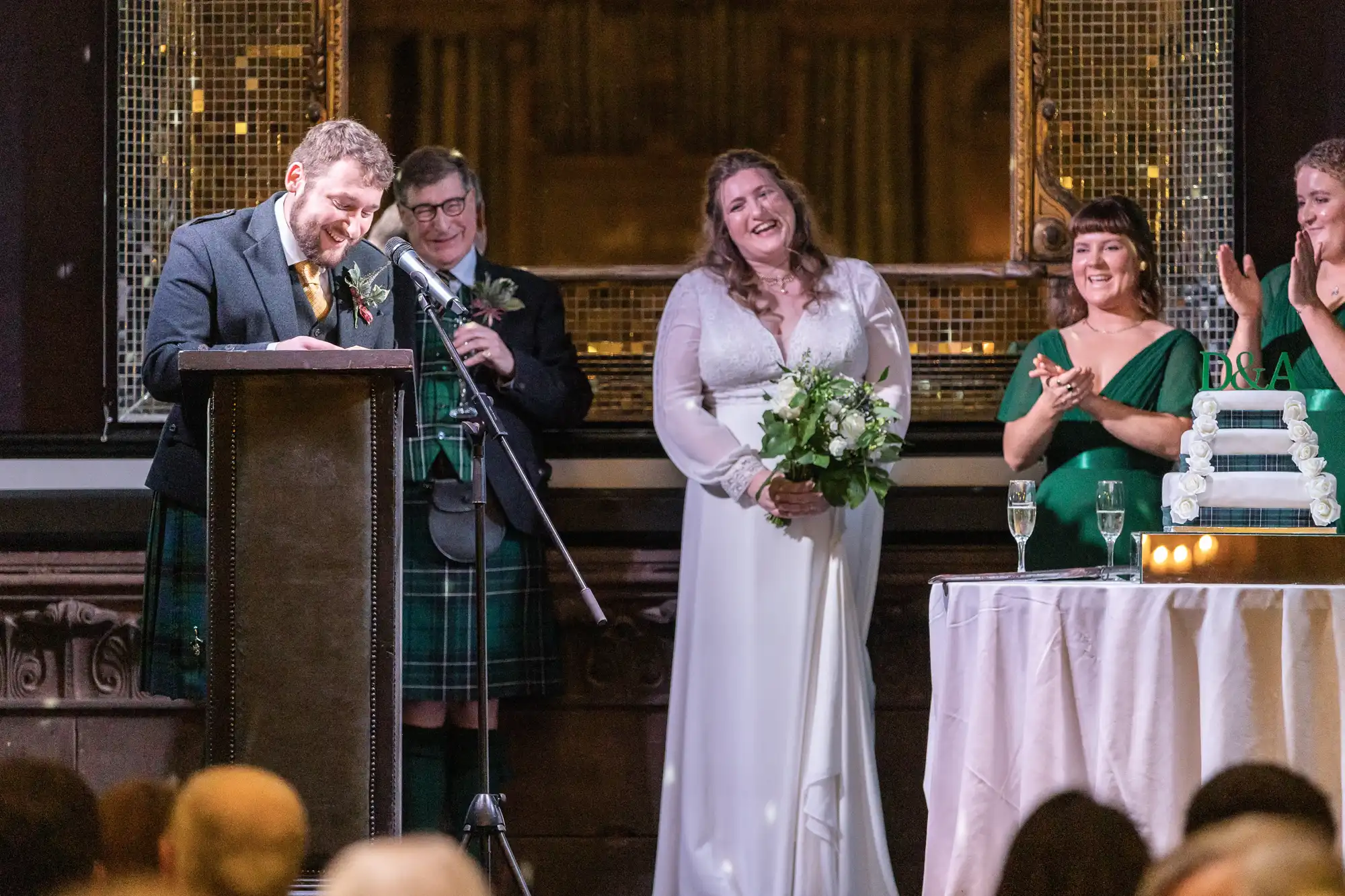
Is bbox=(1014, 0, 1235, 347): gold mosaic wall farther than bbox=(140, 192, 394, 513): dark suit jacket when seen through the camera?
Yes

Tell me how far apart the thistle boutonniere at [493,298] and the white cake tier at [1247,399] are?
1.79 m

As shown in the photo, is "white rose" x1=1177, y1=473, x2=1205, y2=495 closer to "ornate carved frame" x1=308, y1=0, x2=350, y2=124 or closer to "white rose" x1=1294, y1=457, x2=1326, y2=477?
"white rose" x1=1294, y1=457, x2=1326, y2=477

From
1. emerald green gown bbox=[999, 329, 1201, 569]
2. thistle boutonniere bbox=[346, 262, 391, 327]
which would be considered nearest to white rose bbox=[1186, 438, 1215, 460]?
emerald green gown bbox=[999, 329, 1201, 569]

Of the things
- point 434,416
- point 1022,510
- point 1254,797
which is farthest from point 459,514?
point 1254,797

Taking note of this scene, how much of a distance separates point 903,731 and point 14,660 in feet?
8.95

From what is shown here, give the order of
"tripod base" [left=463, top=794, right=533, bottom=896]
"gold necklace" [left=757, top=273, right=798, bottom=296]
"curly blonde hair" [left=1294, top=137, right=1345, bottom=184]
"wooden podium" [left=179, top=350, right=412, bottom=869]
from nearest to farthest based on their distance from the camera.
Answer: "wooden podium" [left=179, top=350, right=412, bottom=869] < "tripod base" [left=463, top=794, right=533, bottom=896] < "curly blonde hair" [left=1294, top=137, right=1345, bottom=184] < "gold necklace" [left=757, top=273, right=798, bottom=296]

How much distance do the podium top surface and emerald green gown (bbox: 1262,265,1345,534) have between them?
7.22ft

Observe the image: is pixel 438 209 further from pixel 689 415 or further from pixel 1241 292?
pixel 1241 292

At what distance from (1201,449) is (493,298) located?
6.10ft

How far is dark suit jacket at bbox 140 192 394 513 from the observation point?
11.8 ft

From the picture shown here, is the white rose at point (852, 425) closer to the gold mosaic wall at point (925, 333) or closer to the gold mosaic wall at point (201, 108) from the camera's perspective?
the gold mosaic wall at point (925, 333)

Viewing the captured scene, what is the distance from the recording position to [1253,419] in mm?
3725

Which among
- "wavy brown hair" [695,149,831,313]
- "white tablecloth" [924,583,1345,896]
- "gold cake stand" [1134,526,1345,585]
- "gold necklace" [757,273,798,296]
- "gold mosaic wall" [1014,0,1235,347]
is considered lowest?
"white tablecloth" [924,583,1345,896]

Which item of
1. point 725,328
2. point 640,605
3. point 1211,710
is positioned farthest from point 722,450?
point 1211,710
